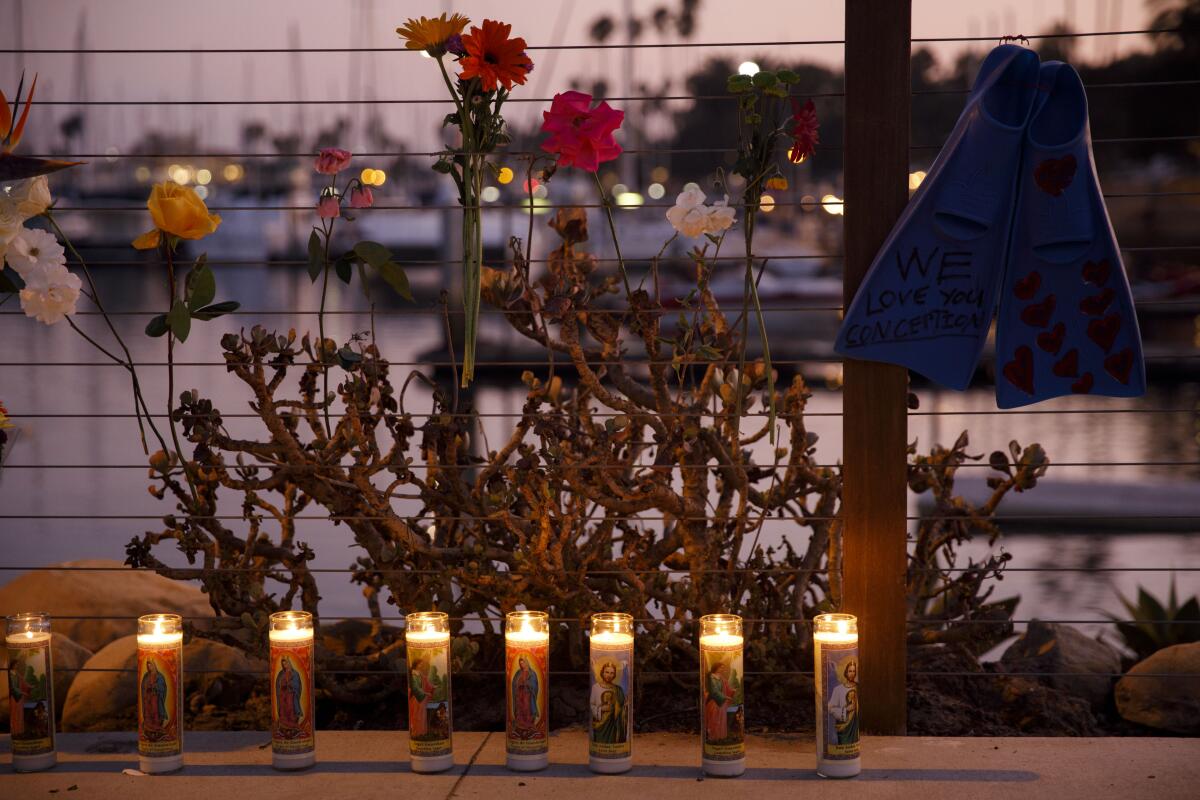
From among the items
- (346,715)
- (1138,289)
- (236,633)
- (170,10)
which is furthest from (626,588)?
(1138,289)

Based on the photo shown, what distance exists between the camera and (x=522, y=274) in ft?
7.86

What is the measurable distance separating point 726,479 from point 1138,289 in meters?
10.6

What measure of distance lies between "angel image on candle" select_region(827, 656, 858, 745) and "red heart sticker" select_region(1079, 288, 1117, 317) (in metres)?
0.75

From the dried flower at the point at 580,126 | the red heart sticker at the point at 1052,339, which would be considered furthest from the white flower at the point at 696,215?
the red heart sticker at the point at 1052,339

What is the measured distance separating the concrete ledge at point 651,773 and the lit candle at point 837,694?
36 mm

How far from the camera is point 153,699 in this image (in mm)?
2156

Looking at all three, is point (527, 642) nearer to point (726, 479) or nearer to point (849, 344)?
point (726, 479)

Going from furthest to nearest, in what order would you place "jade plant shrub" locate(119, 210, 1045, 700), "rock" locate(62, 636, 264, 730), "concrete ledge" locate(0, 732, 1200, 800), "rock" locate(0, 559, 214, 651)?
"rock" locate(0, 559, 214, 651) < "rock" locate(62, 636, 264, 730) < "jade plant shrub" locate(119, 210, 1045, 700) < "concrete ledge" locate(0, 732, 1200, 800)

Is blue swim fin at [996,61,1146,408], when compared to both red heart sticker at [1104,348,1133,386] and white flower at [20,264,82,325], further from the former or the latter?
white flower at [20,264,82,325]

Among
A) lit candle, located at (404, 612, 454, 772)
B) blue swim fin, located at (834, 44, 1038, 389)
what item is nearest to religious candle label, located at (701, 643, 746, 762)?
lit candle, located at (404, 612, 454, 772)

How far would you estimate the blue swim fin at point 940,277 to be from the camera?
7.20 feet

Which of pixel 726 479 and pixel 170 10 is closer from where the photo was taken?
pixel 726 479

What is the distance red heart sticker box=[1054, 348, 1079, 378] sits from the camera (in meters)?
2.21

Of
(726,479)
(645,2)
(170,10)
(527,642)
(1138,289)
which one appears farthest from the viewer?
(1138,289)
